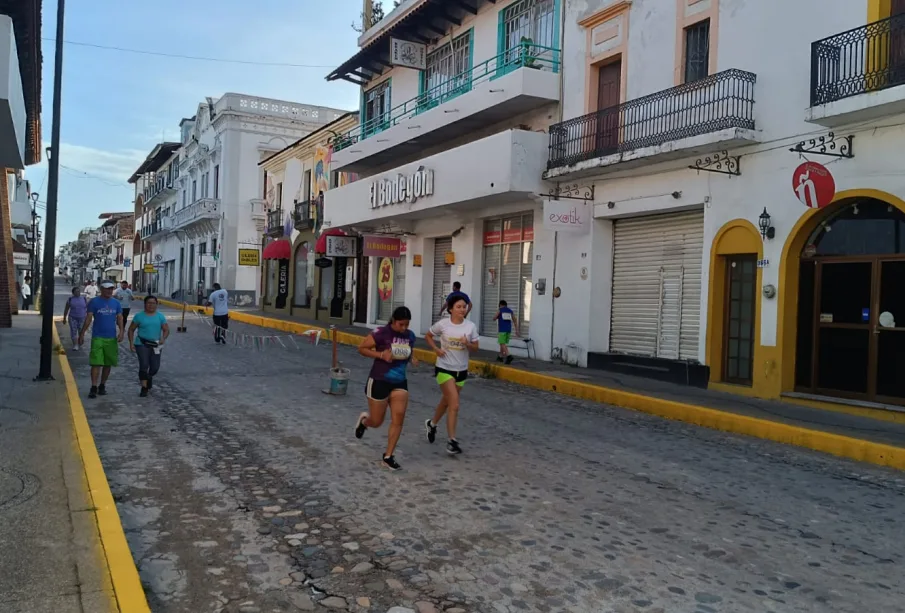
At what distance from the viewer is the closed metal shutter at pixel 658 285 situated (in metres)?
14.2

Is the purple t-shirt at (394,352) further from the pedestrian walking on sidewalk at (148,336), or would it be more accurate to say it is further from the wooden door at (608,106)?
the wooden door at (608,106)

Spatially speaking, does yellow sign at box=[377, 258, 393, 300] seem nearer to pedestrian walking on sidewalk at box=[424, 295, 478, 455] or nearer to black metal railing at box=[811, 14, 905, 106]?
black metal railing at box=[811, 14, 905, 106]

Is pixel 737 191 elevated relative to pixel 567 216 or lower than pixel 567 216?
elevated

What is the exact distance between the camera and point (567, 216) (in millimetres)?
15859

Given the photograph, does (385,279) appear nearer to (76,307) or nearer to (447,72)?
(447,72)

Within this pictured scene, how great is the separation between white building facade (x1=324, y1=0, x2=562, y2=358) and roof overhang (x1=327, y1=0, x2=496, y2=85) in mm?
46

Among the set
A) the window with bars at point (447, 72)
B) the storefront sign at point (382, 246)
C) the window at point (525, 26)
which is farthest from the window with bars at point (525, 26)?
the storefront sign at point (382, 246)

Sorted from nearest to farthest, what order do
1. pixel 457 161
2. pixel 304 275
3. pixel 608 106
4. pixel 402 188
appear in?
pixel 608 106 < pixel 457 161 < pixel 402 188 < pixel 304 275

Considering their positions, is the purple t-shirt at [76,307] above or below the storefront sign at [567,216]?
below

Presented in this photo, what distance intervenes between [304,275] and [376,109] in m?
10.6

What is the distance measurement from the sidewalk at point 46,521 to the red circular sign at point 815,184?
10036 mm

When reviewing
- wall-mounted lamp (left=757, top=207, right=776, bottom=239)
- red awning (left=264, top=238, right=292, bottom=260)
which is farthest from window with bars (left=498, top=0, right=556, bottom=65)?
red awning (left=264, top=238, right=292, bottom=260)

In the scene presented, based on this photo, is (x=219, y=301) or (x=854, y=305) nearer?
(x=854, y=305)

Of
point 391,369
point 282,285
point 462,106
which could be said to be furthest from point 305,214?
point 391,369
